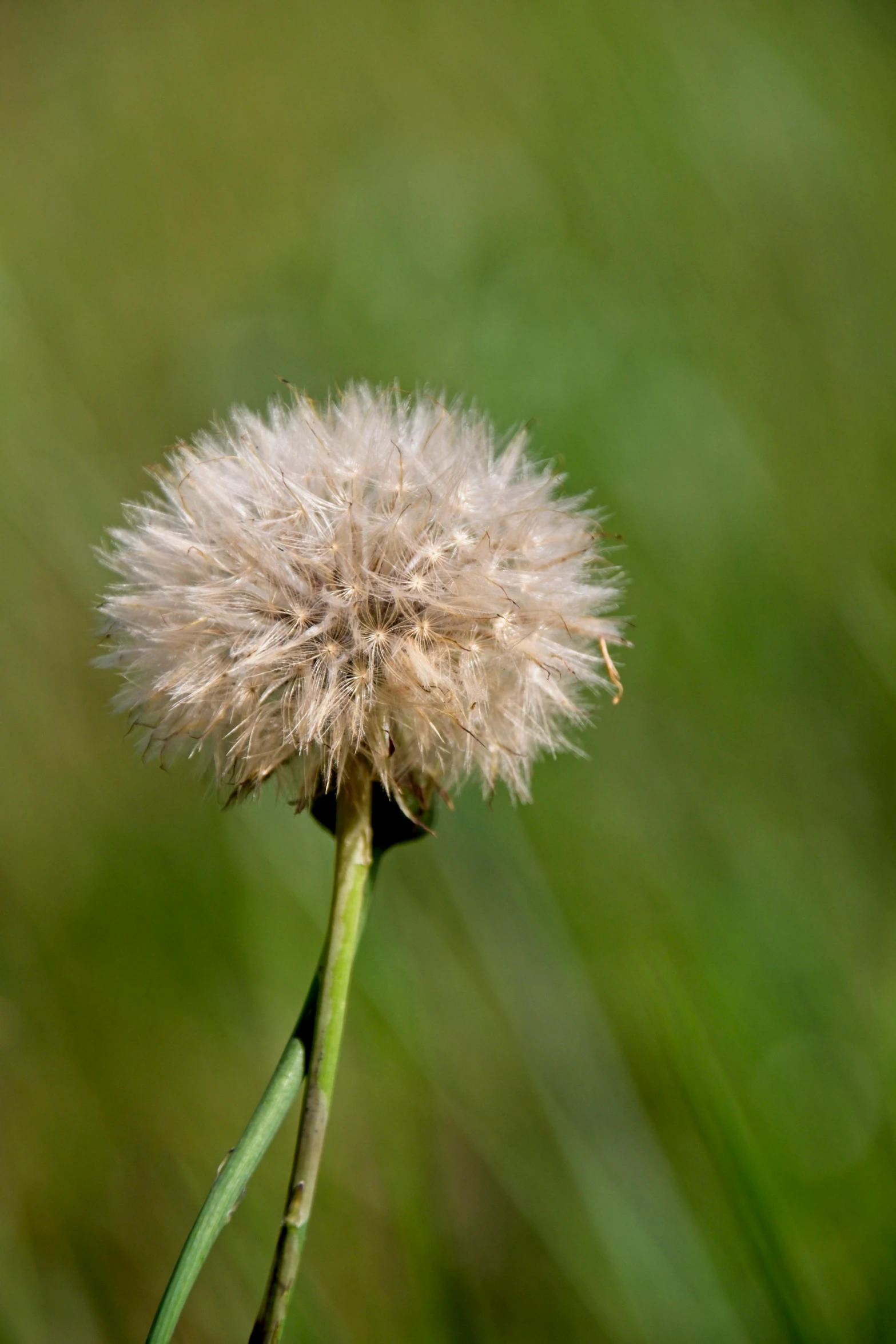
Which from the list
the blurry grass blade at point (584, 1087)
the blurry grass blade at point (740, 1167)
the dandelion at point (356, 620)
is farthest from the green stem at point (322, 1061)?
the blurry grass blade at point (584, 1087)

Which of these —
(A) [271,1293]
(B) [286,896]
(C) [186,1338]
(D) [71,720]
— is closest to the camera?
(A) [271,1293]

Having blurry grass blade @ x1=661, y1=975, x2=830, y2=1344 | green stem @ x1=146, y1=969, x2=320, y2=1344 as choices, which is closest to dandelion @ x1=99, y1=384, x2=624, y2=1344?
green stem @ x1=146, y1=969, x2=320, y2=1344

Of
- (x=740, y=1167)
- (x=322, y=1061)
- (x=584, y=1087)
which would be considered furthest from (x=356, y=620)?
(x=584, y=1087)

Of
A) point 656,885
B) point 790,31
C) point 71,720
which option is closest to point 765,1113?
point 656,885

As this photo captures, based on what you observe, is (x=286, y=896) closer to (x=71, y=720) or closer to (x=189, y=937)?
(x=189, y=937)

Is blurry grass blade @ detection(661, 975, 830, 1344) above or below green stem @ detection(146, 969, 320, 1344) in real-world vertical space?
below

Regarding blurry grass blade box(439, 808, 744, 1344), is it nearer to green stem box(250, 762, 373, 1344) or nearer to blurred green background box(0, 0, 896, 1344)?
blurred green background box(0, 0, 896, 1344)

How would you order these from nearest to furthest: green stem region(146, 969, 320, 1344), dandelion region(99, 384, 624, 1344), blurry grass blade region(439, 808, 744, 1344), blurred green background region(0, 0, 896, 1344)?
green stem region(146, 969, 320, 1344) → dandelion region(99, 384, 624, 1344) → blurry grass blade region(439, 808, 744, 1344) → blurred green background region(0, 0, 896, 1344)
